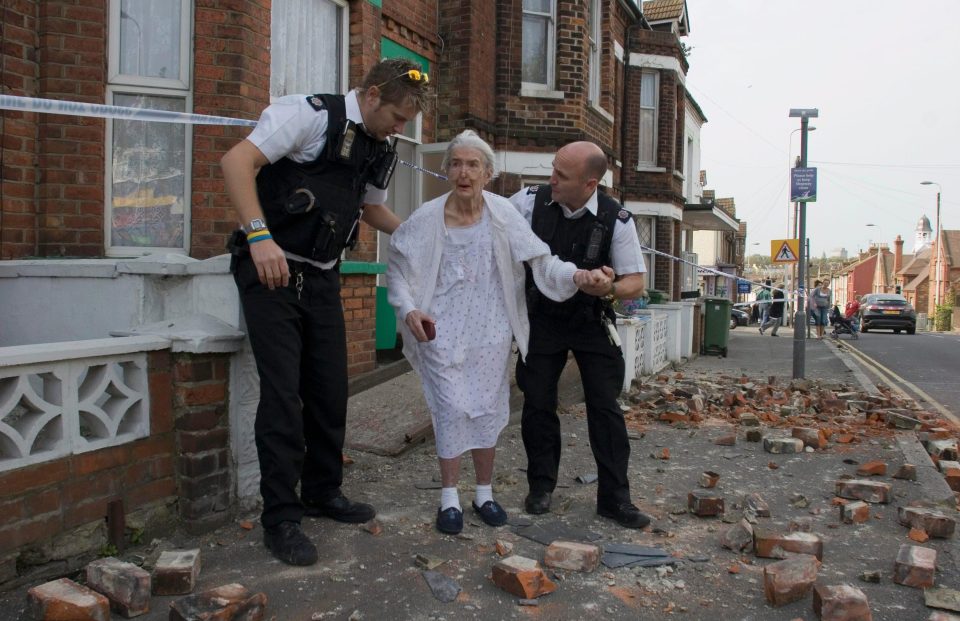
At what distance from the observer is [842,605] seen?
9.12 ft

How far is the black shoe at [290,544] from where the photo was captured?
10.7 ft

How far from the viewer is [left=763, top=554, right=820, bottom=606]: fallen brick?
2.99 meters

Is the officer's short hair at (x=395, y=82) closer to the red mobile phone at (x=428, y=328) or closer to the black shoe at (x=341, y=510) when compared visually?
the red mobile phone at (x=428, y=328)

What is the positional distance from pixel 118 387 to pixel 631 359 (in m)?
6.62

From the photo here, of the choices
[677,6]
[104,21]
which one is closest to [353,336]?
[104,21]

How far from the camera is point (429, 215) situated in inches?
150

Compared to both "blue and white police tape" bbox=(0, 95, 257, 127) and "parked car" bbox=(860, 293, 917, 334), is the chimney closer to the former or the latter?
"parked car" bbox=(860, 293, 917, 334)

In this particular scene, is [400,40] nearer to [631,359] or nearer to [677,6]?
[631,359]

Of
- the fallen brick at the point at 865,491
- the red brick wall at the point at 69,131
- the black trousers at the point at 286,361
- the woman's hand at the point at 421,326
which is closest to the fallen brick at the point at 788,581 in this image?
the fallen brick at the point at 865,491

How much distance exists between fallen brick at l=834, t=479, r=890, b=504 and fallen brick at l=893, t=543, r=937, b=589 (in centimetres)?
119

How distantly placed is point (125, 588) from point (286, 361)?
42.1 inches

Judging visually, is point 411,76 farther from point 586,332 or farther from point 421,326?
point 586,332

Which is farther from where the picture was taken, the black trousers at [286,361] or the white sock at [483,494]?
the white sock at [483,494]

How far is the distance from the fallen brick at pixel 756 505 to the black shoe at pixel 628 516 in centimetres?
68
